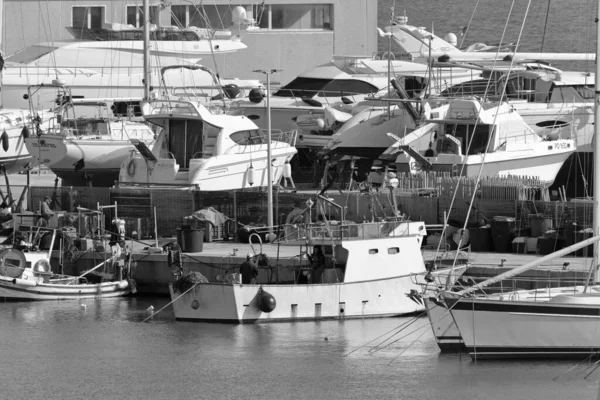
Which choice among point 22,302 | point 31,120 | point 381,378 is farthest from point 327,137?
point 381,378

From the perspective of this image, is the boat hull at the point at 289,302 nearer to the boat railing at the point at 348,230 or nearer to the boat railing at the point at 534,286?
the boat railing at the point at 348,230

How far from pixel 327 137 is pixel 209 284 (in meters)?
15.4

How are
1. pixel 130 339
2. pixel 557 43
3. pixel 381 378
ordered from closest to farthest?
pixel 381 378
pixel 130 339
pixel 557 43

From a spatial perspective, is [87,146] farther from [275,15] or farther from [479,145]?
[275,15]

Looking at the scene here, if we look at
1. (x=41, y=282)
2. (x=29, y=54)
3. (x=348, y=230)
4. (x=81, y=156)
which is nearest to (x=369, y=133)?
(x=81, y=156)

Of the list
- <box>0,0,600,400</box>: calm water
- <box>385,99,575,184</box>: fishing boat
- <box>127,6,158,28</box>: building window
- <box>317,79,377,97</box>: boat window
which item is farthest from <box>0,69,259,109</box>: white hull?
<box>0,0,600,400</box>: calm water

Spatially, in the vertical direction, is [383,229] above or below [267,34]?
below

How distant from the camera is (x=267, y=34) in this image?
2292 inches

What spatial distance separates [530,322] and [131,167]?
15.9 m

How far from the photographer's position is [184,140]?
127 feet

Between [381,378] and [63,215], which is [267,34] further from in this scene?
[381,378]

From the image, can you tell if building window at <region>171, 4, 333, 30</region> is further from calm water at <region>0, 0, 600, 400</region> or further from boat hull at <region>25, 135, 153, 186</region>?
calm water at <region>0, 0, 600, 400</region>

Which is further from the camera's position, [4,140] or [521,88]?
[521,88]

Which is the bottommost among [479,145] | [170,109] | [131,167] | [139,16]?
[131,167]
